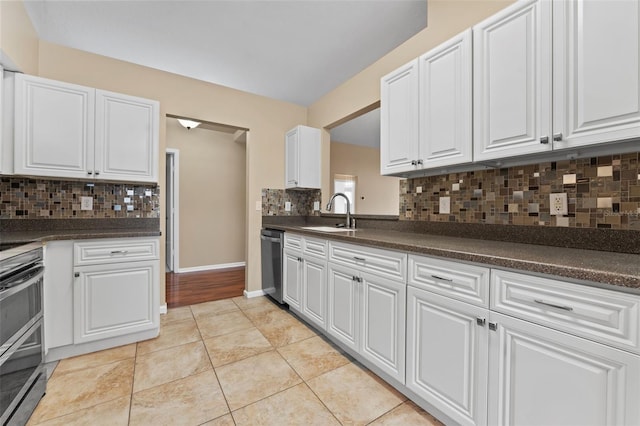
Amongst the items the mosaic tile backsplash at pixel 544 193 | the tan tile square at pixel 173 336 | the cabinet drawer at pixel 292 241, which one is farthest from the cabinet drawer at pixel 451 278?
the tan tile square at pixel 173 336

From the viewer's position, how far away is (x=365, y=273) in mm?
1762

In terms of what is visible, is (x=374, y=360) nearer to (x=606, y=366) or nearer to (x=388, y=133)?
(x=606, y=366)

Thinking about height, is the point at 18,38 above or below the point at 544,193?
above

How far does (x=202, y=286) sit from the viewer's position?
3750 mm

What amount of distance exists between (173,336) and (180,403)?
0.92 m

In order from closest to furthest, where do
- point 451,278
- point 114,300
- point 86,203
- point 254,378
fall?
point 451,278
point 254,378
point 114,300
point 86,203

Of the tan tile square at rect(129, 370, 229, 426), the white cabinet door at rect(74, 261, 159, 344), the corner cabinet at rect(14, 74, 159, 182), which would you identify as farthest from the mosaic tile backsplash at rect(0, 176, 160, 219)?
the tan tile square at rect(129, 370, 229, 426)

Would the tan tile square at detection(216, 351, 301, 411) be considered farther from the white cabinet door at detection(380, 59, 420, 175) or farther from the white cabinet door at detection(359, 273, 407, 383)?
the white cabinet door at detection(380, 59, 420, 175)

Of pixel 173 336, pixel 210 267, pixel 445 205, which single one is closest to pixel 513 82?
pixel 445 205

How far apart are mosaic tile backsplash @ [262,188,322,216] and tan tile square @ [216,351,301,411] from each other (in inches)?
73.2

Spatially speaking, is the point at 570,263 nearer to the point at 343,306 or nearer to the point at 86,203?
the point at 343,306

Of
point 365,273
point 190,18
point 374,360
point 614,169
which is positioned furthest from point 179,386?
point 190,18

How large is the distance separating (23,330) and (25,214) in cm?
128

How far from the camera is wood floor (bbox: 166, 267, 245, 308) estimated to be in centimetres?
326
